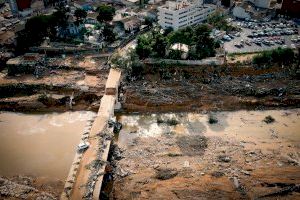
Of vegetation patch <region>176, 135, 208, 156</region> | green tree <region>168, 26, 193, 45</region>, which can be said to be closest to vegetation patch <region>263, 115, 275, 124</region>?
vegetation patch <region>176, 135, 208, 156</region>

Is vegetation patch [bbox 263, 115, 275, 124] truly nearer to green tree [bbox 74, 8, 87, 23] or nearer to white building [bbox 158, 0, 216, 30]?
white building [bbox 158, 0, 216, 30]

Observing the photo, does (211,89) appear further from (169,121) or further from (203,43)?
(169,121)

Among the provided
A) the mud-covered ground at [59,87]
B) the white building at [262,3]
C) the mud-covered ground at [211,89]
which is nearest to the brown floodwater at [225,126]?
the mud-covered ground at [211,89]

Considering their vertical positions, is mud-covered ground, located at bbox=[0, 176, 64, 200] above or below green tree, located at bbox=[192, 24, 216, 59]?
below

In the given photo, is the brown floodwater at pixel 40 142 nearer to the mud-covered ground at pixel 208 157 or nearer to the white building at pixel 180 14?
the mud-covered ground at pixel 208 157

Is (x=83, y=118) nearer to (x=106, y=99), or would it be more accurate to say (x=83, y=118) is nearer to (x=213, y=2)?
(x=106, y=99)

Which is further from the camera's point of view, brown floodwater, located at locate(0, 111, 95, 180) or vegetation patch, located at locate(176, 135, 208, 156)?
vegetation patch, located at locate(176, 135, 208, 156)

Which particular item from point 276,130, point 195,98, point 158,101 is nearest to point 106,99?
point 158,101
